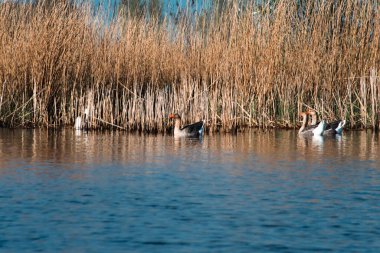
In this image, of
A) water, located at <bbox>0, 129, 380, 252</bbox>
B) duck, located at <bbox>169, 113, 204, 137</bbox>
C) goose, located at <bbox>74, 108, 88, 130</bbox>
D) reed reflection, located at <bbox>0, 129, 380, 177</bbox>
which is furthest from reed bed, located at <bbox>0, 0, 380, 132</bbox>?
water, located at <bbox>0, 129, 380, 252</bbox>

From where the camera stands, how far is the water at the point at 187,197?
747cm

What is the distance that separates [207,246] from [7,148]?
863 cm

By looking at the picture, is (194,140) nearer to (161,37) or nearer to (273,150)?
(273,150)

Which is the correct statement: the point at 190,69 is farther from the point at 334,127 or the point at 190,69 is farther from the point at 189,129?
the point at 334,127

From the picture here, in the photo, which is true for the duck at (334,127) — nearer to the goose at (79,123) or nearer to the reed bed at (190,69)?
the reed bed at (190,69)

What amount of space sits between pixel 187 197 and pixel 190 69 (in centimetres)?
1146

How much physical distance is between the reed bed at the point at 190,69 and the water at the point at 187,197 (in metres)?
3.75

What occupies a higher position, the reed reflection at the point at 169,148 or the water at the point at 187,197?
→ the reed reflection at the point at 169,148

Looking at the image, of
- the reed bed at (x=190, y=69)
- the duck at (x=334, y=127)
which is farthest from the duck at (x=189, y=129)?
the duck at (x=334, y=127)

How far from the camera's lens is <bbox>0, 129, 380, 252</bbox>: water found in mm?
7473

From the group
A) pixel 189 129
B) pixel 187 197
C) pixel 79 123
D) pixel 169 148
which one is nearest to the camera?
pixel 187 197

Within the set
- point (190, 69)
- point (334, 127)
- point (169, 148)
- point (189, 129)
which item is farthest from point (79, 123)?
point (334, 127)

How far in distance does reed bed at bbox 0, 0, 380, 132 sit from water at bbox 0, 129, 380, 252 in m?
3.75

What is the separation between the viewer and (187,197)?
964cm
